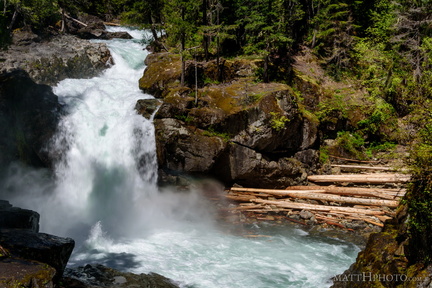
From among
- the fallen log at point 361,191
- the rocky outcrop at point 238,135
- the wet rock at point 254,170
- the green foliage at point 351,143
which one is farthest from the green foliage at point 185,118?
the green foliage at point 351,143

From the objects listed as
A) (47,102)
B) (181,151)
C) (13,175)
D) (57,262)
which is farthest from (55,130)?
(57,262)

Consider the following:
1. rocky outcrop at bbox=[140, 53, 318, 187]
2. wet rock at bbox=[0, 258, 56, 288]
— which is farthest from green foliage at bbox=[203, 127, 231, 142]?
wet rock at bbox=[0, 258, 56, 288]

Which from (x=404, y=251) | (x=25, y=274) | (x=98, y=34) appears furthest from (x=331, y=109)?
(x=98, y=34)

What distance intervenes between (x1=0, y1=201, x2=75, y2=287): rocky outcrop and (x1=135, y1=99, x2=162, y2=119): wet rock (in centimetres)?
886

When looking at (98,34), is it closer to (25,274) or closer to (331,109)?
(331,109)

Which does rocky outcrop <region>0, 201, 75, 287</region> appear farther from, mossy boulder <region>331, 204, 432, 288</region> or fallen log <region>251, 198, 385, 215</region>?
fallen log <region>251, 198, 385, 215</region>

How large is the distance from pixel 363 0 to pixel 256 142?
21.1 meters

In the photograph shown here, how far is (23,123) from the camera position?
46.1 ft

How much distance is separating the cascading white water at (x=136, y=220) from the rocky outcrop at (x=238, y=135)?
1545 millimetres

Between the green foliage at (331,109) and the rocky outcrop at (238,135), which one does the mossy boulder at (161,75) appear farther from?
the green foliage at (331,109)

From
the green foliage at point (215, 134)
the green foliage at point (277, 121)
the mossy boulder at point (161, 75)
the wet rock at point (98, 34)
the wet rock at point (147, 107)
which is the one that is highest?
the wet rock at point (98, 34)

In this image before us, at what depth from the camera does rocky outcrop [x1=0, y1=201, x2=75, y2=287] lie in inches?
199

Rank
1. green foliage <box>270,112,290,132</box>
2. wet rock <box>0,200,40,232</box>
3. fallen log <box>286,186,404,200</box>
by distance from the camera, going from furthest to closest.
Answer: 1. green foliage <box>270,112,290,132</box>
2. fallen log <box>286,186,404,200</box>
3. wet rock <box>0,200,40,232</box>

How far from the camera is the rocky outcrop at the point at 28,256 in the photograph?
5055 mm
